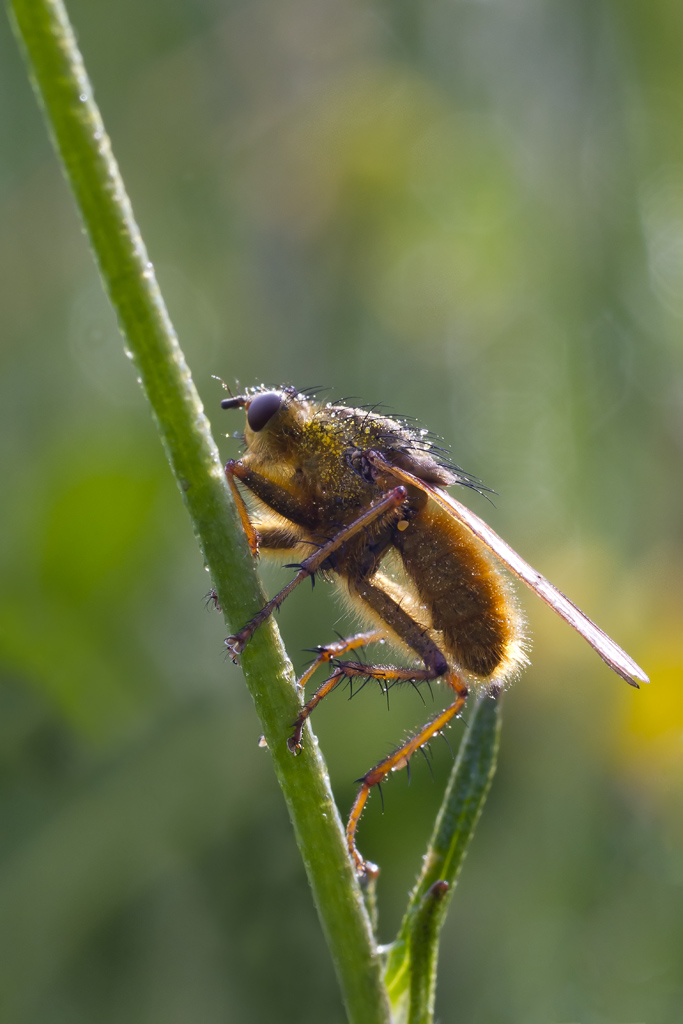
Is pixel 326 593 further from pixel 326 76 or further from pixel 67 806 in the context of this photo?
pixel 326 76

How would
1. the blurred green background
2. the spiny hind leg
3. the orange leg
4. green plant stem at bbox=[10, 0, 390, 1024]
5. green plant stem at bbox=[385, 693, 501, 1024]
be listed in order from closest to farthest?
green plant stem at bbox=[10, 0, 390, 1024] → green plant stem at bbox=[385, 693, 501, 1024] → the spiny hind leg → the orange leg → the blurred green background

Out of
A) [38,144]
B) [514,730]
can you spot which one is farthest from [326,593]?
[38,144]

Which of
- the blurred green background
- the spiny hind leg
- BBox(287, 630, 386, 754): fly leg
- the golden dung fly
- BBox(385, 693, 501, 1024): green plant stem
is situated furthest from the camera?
the blurred green background

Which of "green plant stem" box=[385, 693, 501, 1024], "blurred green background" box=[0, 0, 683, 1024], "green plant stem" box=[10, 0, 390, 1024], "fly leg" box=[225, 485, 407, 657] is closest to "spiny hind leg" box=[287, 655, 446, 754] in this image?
"fly leg" box=[225, 485, 407, 657]

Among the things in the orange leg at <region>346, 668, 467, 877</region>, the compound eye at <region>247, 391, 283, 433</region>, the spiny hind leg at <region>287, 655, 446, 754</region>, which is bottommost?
the orange leg at <region>346, 668, 467, 877</region>

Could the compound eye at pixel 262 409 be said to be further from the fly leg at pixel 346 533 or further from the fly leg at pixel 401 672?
the fly leg at pixel 401 672

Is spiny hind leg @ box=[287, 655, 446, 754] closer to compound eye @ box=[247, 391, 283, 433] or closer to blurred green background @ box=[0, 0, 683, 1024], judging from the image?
compound eye @ box=[247, 391, 283, 433]
